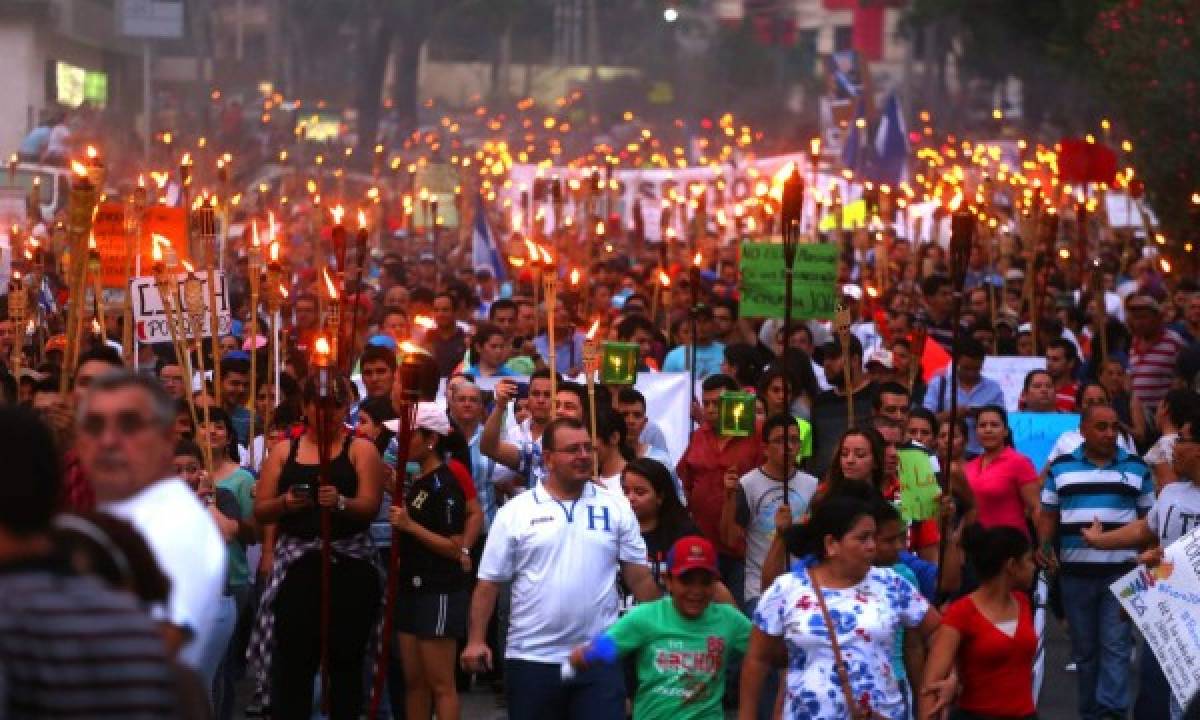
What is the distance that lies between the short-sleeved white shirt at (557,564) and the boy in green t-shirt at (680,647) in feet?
2.00

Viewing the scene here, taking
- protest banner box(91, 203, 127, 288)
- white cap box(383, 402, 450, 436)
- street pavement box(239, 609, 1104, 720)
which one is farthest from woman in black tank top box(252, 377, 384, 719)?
protest banner box(91, 203, 127, 288)

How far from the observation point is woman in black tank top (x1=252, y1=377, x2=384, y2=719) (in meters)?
10.2

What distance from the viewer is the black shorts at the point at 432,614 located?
10719 mm

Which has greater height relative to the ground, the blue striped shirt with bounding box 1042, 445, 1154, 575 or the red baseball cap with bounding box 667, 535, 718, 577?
the red baseball cap with bounding box 667, 535, 718, 577

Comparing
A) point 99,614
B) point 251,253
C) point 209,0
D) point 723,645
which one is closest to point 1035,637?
point 723,645

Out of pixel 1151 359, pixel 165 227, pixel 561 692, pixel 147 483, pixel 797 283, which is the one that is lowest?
pixel 561 692

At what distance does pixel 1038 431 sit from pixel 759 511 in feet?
12.9

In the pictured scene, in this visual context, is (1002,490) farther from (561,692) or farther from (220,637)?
(220,637)

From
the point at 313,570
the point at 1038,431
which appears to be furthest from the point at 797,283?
the point at 313,570

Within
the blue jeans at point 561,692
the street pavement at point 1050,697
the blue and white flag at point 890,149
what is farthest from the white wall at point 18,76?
the blue jeans at point 561,692

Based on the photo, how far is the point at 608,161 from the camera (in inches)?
1266

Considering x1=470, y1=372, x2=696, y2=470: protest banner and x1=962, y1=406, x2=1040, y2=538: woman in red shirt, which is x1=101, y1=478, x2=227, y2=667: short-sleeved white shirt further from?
x1=470, y1=372, x2=696, y2=470: protest banner

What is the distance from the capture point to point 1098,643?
12.2m

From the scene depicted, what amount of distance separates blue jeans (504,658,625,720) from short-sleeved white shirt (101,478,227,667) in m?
3.92
